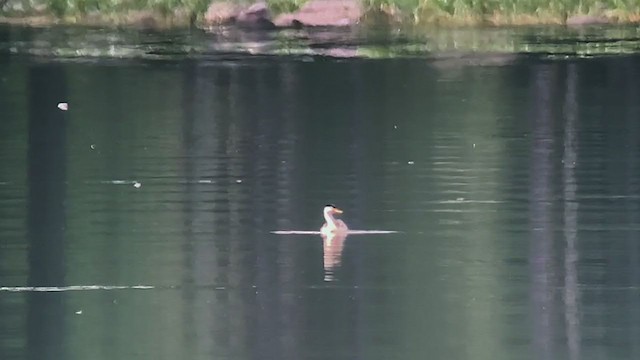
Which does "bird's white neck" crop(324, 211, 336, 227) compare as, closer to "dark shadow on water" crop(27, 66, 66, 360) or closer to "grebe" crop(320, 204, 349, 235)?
"grebe" crop(320, 204, 349, 235)

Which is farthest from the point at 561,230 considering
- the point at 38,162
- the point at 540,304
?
the point at 38,162

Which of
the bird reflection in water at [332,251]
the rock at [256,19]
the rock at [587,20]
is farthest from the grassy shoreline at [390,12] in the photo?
the bird reflection in water at [332,251]

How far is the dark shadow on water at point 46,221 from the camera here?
29.4 ft

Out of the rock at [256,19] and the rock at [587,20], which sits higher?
the rock at [256,19]

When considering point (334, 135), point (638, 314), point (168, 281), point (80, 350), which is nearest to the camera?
point (80, 350)

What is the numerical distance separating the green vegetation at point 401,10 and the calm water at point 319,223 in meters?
14.2

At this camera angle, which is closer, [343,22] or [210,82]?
[210,82]

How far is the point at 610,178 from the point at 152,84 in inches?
417

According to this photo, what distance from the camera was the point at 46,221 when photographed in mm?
12391

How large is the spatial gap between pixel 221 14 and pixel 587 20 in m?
7.26

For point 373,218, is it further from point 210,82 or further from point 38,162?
point 210,82

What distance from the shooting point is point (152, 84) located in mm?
23953

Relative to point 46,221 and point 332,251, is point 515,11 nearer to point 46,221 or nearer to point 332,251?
point 46,221

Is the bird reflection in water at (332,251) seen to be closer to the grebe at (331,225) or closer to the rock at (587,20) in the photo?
the grebe at (331,225)
